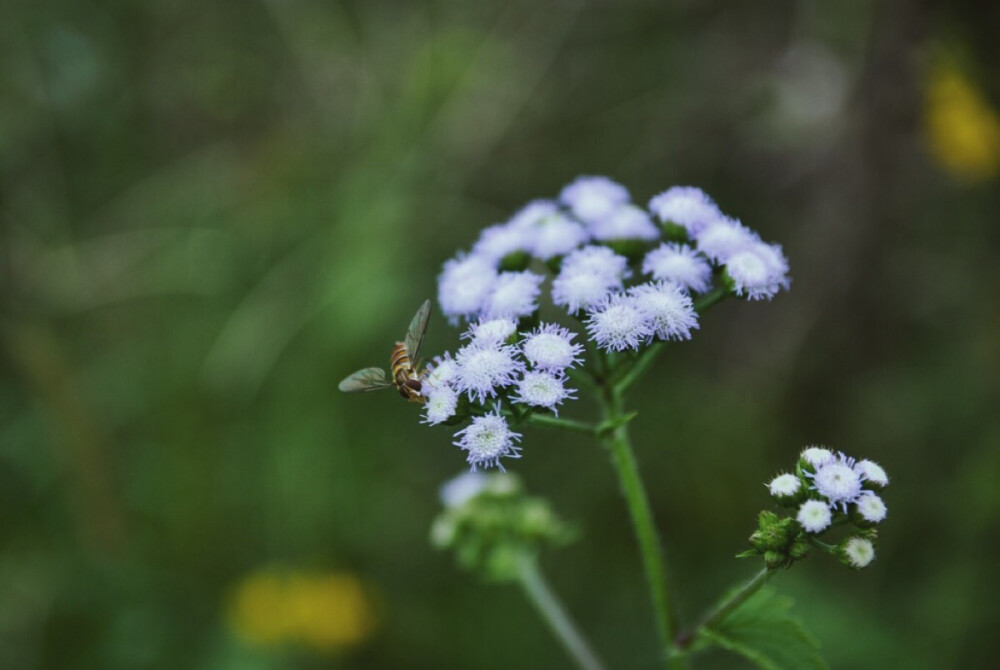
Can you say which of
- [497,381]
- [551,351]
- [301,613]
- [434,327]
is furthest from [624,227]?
[301,613]

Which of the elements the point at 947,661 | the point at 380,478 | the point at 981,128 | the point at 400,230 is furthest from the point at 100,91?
the point at 947,661

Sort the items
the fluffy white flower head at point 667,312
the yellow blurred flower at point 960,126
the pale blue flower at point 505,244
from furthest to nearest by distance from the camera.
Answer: the yellow blurred flower at point 960,126
the pale blue flower at point 505,244
the fluffy white flower head at point 667,312

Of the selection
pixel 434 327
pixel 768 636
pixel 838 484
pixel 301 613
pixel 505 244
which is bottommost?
pixel 768 636

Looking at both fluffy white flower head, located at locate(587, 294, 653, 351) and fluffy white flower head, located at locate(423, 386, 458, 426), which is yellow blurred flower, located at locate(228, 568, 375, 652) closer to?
fluffy white flower head, located at locate(423, 386, 458, 426)

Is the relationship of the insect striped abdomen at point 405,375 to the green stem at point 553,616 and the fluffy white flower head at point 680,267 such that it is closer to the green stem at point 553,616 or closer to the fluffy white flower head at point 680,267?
the fluffy white flower head at point 680,267

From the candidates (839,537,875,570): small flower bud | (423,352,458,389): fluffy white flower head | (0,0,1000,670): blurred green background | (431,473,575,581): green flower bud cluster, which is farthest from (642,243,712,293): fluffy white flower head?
(0,0,1000,670): blurred green background

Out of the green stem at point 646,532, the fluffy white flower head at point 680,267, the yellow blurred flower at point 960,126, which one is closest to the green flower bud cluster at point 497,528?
the green stem at point 646,532

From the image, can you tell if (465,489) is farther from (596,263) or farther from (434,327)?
(434,327)
